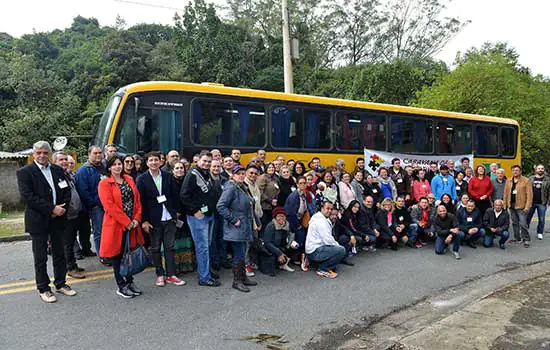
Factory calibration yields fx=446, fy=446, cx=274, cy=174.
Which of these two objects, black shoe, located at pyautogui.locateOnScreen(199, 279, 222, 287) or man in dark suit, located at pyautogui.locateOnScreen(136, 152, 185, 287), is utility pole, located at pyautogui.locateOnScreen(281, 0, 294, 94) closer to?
man in dark suit, located at pyautogui.locateOnScreen(136, 152, 185, 287)

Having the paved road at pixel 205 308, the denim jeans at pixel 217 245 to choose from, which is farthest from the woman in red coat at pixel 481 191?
the denim jeans at pixel 217 245

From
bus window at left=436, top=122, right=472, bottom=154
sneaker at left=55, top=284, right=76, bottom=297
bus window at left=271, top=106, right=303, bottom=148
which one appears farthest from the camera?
bus window at left=436, top=122, right=472, bottom=154

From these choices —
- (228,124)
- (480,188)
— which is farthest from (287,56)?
(480,188)

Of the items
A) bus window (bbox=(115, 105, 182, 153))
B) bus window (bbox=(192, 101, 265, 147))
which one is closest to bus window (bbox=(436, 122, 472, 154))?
bus window (bbox=(192, 101, 265, 147))

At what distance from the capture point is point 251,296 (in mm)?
5621

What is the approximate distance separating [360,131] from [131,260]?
7.60m

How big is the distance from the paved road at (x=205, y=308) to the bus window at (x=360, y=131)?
4.42 m

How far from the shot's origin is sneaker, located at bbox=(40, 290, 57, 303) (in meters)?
5.16

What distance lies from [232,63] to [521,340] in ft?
109

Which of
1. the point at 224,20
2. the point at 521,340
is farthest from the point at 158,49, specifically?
the point at 521,340

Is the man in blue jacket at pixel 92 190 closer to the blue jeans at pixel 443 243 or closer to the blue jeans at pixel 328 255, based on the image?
the blue jeans at pixel 328 255

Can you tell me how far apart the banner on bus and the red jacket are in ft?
7.39

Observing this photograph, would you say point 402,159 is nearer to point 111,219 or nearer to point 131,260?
point 131,260

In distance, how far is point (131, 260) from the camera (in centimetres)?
525
